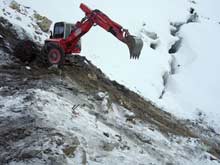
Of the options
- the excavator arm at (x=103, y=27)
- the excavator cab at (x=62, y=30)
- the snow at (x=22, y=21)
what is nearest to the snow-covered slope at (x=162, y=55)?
the snow at (x=22, y=21)

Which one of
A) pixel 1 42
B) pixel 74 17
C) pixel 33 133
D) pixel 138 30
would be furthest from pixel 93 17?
pixel 138 30

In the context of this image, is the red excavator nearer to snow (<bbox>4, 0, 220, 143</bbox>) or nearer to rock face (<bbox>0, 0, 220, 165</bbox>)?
rock face (<bbox>0, 0, 220, 165</bbox>)

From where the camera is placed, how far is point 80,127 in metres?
8.09

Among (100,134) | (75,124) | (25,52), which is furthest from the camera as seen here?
(25,52)

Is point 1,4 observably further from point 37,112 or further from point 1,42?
point 37,112

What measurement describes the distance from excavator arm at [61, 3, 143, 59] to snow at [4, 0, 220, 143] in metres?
3.92

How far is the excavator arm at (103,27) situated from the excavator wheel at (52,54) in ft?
1.07

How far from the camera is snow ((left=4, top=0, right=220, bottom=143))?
55.5 feet

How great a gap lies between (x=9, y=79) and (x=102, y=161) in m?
4.27

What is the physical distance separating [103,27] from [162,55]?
9457mm

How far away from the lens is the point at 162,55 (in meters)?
20.6

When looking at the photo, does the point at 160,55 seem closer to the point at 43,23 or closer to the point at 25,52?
the point at 43,23

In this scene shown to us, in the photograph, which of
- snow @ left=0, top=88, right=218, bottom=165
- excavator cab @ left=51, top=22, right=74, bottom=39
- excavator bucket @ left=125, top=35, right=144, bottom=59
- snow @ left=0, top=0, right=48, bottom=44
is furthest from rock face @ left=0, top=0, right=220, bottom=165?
snow @ left=0, top=0, right=48, bottom=44

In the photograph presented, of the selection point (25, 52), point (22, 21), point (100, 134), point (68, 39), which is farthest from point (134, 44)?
point (22, 21)
